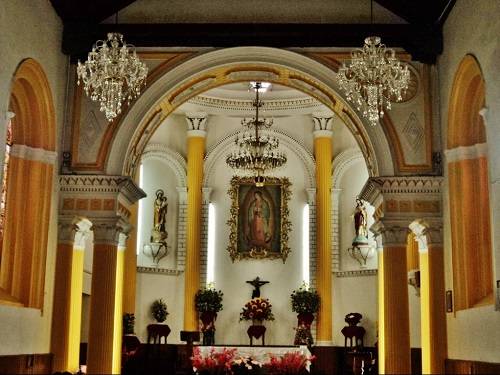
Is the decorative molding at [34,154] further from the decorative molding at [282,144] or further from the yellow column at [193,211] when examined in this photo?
the decorative molding at [282,144]

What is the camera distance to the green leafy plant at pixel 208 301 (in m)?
18.3

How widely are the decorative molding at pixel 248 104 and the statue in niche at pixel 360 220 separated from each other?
2766mm

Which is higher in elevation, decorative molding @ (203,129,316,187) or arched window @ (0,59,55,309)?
decorative molding @ (203,129,316,187)

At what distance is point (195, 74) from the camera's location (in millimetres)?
13195

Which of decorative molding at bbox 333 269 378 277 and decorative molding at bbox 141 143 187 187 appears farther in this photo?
decorative molding at bbox 141 143 187 187

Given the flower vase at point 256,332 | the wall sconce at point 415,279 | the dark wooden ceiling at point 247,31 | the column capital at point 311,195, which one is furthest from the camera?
the column capital at point 311,195

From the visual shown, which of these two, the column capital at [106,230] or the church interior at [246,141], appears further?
the column capital at [106,230]

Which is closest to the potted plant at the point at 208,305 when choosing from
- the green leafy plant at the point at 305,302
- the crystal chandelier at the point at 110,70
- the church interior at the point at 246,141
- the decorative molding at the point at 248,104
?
the church interior at the point at 246,141

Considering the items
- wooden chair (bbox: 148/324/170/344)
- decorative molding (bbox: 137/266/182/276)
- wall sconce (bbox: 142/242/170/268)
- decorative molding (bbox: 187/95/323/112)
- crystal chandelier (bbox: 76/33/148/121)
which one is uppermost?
decorative molding (bbox: 187/95/323/112)

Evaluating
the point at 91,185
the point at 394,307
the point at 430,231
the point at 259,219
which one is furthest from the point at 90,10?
the point at 259,219

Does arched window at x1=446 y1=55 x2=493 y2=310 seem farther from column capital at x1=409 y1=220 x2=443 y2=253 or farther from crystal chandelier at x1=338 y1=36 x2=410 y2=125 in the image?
crystal chandelier at x1=338 y1=36 x2=410 y2=125

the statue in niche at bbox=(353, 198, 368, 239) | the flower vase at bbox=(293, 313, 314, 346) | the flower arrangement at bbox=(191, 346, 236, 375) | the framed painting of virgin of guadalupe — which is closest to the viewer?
the flower arrangement at bbox=(191, 346, 236, 375)

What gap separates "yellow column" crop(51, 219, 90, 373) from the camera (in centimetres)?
1212

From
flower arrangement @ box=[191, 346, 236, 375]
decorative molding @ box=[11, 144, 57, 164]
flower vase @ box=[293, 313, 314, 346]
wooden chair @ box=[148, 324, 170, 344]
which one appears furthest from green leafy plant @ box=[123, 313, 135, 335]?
flower arrangement @ box=[191, 346, 236, 375]
